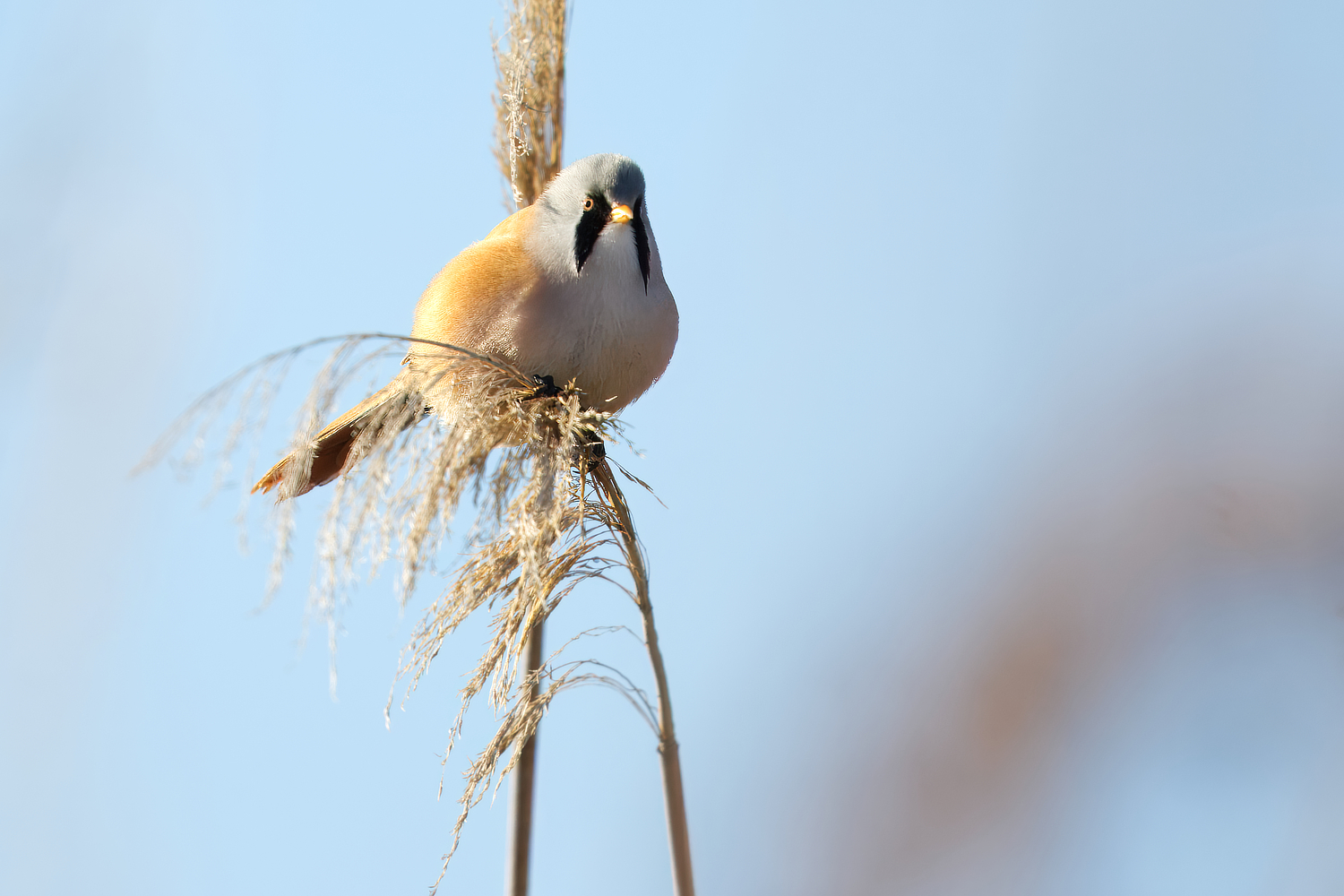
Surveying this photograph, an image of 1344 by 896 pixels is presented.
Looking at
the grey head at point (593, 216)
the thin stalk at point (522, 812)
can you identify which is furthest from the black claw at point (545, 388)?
the thin stalk at point (522, 812)

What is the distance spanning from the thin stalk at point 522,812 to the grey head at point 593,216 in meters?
0.46

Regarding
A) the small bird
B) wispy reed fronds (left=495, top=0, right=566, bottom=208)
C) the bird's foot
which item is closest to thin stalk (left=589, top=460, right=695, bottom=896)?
the bird's foot

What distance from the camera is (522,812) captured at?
1219 millimetres

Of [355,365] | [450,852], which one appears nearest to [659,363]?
[355,365]

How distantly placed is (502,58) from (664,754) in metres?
0.97

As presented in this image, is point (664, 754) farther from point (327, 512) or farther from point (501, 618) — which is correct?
point (327, 512)

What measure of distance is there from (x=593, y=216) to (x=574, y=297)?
0.35 ft

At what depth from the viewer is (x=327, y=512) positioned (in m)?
0.93

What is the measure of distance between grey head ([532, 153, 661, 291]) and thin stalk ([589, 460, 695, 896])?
42cm

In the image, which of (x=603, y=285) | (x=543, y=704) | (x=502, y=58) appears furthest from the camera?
(x=502, y=58)

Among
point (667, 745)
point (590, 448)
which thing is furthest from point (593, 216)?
point (667, 745)

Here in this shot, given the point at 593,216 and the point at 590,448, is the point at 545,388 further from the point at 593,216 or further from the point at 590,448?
the point at 593,216

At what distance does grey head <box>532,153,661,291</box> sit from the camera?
129 centimetres

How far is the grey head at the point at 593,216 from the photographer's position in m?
1.29
